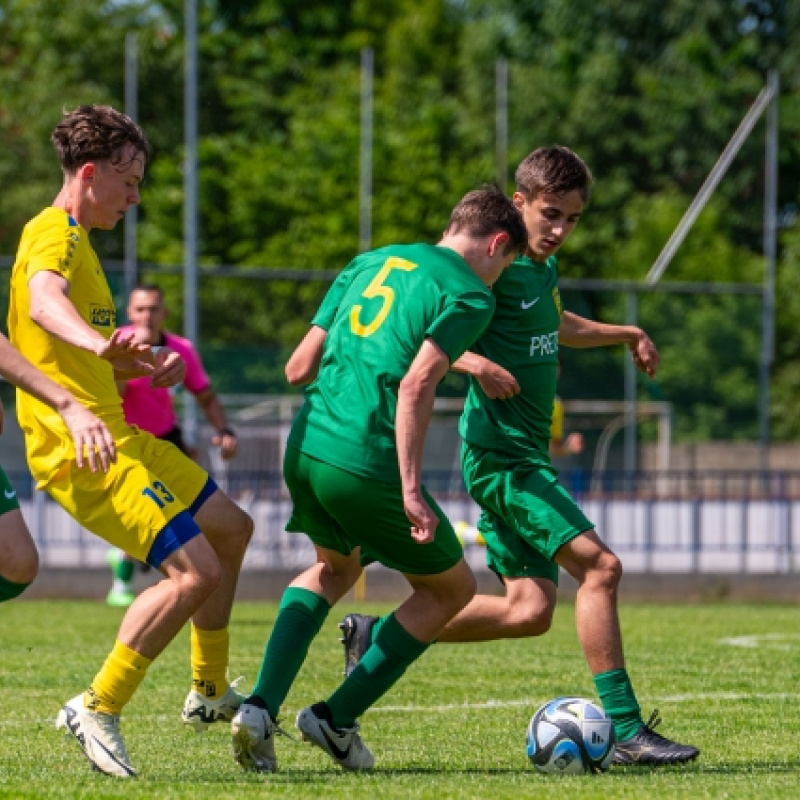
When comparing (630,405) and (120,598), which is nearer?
(120,598)

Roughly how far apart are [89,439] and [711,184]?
21.5 meters

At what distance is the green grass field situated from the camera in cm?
536

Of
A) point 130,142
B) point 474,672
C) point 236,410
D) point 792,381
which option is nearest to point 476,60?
point 792,381

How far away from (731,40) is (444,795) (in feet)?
116

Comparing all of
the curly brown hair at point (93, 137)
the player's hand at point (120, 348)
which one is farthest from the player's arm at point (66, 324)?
the curly brown hair at point (93, 137)

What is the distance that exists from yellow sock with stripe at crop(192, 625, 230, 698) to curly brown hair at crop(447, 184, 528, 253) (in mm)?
1750

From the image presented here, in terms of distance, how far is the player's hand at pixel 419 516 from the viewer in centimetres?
536

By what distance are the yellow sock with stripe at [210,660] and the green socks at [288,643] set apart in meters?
0.56

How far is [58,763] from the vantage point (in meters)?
5.97

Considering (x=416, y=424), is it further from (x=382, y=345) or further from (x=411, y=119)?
(x=411, y=119)

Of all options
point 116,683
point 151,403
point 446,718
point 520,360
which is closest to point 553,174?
point 520,360

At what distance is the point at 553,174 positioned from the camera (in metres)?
6.67

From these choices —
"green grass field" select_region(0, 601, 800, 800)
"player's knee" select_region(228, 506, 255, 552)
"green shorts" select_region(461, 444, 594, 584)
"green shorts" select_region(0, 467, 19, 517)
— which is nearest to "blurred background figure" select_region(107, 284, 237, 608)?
"green grass field" select_region(0, 601, 800, 800)

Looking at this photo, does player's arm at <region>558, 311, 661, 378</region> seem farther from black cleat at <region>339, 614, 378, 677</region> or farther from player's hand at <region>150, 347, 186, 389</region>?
player's hand at <region>150, 347, 186, 389</region>
